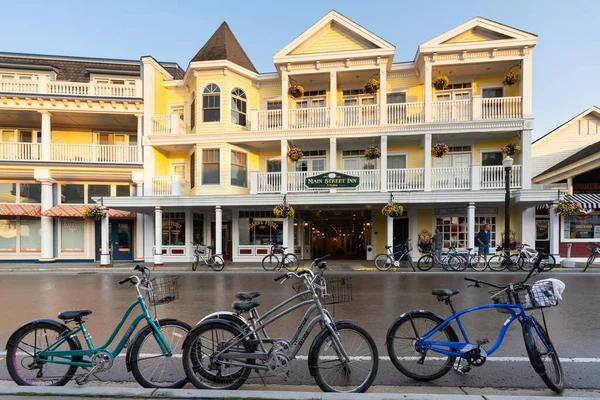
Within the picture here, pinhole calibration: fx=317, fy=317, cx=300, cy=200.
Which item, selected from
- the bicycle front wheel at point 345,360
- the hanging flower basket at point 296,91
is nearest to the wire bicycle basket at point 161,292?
the bicycle front wheel at point 345,360

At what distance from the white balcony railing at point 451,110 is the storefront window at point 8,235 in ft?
72.5

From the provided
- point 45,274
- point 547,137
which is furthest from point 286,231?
point 547,137

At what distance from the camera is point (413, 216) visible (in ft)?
51.5

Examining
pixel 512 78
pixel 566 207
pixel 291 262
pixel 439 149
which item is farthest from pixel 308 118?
pixel 566 207

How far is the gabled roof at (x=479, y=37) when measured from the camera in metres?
14.0

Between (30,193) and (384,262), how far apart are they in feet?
60.8

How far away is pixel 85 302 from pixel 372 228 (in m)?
12.8

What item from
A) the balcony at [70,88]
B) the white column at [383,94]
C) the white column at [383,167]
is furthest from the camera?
the balcony at [70,88]

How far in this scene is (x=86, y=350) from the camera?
343 centimetres

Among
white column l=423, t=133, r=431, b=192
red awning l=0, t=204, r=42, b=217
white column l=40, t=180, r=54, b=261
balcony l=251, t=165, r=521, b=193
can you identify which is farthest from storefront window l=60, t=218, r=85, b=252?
white column l=423, t=133, r=431, b=192

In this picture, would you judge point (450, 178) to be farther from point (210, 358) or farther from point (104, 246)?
point (104, 246)

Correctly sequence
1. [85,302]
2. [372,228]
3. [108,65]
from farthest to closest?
[108,65] < [372,228] < [85,302]

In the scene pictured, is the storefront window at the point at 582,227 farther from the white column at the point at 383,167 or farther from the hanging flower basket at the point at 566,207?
the white column at the point at 383,167

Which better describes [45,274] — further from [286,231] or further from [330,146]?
[330,146]
